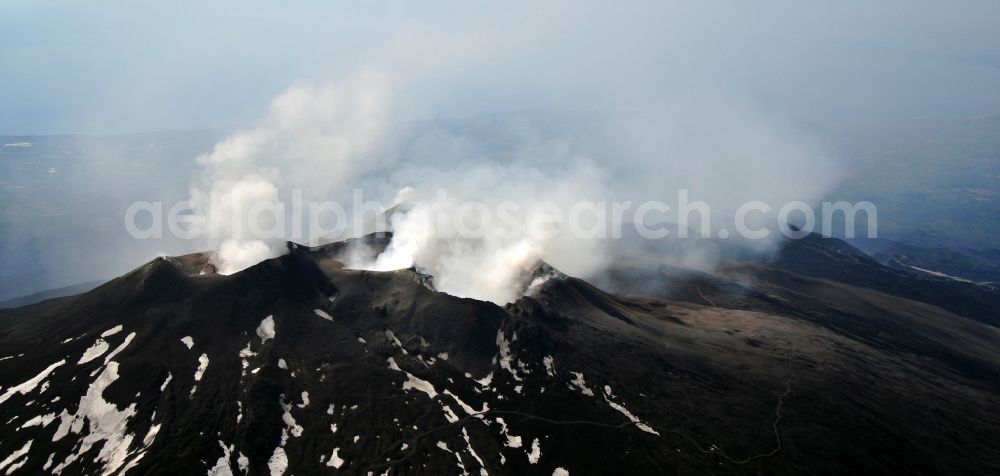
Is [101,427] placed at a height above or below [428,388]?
below

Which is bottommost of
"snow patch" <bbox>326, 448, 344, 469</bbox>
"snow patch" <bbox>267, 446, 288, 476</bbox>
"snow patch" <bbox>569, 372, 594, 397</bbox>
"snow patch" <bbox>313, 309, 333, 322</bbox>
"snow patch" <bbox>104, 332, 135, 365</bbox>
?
"snow patch" <bbox>267, 446, 288, 476</bbox>

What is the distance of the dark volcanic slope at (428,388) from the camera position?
5531 cm

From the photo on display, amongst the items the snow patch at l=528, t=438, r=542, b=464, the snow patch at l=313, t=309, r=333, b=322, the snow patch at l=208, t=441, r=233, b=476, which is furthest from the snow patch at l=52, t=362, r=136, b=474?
the snow patch at l=528, t=438, r=542, b=464

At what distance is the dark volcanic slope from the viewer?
181 feet

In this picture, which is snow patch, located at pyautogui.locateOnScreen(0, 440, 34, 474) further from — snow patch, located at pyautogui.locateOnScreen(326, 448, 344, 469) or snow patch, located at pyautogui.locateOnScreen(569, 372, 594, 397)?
snow patch, located at pyautogui.locateOnScreen(569, 372, 594, 397)

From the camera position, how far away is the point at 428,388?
66375 mm

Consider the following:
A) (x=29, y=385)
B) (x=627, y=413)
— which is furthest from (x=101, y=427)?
(x=627, y=413)

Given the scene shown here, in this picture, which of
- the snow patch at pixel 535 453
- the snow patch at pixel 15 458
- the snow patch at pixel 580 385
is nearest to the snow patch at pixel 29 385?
the snow patch at pixel 15 458

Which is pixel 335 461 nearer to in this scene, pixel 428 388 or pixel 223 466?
pixel 223 466

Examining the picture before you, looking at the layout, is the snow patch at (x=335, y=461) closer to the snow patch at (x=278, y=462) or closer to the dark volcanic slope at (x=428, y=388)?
the dark volcanic slope at (x=428, y=388)

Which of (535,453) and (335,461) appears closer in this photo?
(335,461)

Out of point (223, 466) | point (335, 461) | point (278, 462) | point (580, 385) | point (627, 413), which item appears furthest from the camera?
point (580, 385)

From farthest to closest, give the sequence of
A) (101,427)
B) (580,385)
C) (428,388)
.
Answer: (580,385)
(428,388)
(101,427)

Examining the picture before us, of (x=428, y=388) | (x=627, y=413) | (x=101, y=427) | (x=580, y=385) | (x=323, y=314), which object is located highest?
(x=323, y=314)
